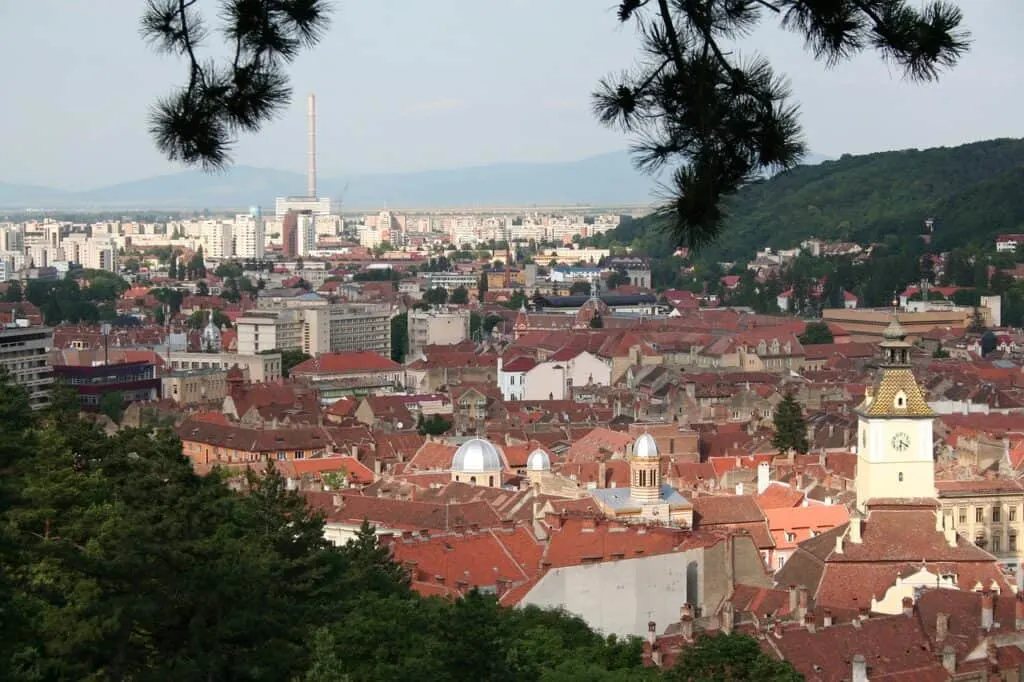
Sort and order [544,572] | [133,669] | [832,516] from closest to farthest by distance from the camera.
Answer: [133,669], [544,572], [832,516]

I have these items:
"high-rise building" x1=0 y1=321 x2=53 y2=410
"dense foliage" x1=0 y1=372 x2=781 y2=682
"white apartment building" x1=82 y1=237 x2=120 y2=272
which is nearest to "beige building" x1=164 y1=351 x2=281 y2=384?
"high-rise building" x1=0 y1=321 x2=53 y2=410

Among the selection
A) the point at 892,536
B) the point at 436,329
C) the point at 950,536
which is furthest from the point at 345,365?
the point at 892,536

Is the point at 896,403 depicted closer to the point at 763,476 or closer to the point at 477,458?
the point at 763,476

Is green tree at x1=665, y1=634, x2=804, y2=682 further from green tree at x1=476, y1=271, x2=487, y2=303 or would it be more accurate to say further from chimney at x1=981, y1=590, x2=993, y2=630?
green tree at x1=476, y1=271, x2=487, y2=303

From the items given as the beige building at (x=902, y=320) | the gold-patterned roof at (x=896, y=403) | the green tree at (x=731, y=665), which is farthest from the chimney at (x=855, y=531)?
the beige building at (x=902, y=320)

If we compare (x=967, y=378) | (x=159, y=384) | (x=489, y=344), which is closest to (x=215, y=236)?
(x=489, y=344)

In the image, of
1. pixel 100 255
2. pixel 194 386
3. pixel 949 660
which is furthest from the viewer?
pixel 100 255

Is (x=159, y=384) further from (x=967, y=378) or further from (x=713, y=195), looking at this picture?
(x=713, y=195)
